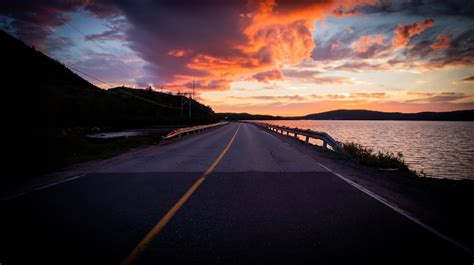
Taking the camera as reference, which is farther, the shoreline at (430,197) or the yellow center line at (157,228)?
the shoreline at (430,197)

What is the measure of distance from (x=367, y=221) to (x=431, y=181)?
4.77m

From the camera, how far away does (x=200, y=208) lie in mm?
4250

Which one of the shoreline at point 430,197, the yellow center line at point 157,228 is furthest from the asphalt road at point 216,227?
the shoreline at point 430,197

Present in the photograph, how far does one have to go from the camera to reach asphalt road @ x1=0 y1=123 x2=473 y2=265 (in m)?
2.71

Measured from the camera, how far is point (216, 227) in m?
3.45

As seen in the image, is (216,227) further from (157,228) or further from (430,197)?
(430,197)

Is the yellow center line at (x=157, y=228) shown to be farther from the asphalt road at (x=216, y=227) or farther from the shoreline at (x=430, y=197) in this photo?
the shoreline at (x=430, y=197)

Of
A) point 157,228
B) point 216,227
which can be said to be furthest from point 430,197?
point 157,228

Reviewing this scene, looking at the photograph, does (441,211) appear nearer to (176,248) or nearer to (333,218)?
(333,218)

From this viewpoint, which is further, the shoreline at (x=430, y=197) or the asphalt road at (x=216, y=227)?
the shoreline at (x=430, y=197)

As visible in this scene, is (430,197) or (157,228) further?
(430,197)

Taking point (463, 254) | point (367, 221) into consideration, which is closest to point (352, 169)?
point (367, 221)

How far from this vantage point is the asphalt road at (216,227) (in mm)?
2707

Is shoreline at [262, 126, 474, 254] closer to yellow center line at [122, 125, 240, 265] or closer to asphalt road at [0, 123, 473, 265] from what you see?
asphalt road at [0, 123, 473, 265]
